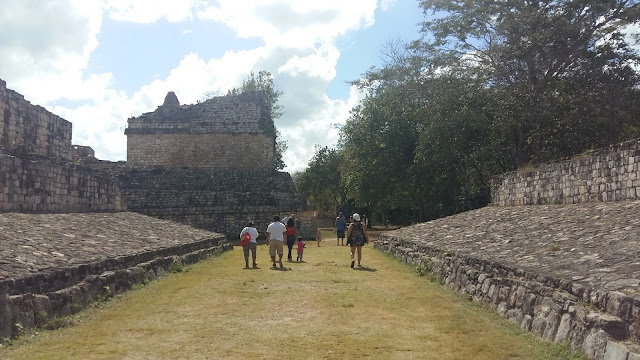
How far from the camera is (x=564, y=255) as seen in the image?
269 inches

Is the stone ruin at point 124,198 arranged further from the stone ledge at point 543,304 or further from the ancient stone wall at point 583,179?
the ancient stone wall at point 583,179

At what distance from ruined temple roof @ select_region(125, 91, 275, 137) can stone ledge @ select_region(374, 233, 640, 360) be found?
20.8m

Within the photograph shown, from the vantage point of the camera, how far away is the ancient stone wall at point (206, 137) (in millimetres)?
28625

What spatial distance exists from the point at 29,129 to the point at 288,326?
442 inches

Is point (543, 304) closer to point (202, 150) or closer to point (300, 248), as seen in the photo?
point (300, 248)

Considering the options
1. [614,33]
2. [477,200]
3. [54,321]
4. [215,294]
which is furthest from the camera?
[477,200]

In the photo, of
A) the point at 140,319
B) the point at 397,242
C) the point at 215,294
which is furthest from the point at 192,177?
the point at 140,319

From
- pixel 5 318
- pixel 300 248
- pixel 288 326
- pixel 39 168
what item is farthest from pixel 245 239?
pixel 5 318

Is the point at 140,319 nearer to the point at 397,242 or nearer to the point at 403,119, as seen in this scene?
the point at 397,242

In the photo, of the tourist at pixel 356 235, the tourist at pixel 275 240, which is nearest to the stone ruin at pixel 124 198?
the tourist at pixel 275 240

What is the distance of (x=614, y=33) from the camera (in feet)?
70.4

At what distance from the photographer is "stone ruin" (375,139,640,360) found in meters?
4.50

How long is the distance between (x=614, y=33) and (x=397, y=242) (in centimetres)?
1387

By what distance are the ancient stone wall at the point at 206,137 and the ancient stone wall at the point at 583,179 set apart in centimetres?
1554
